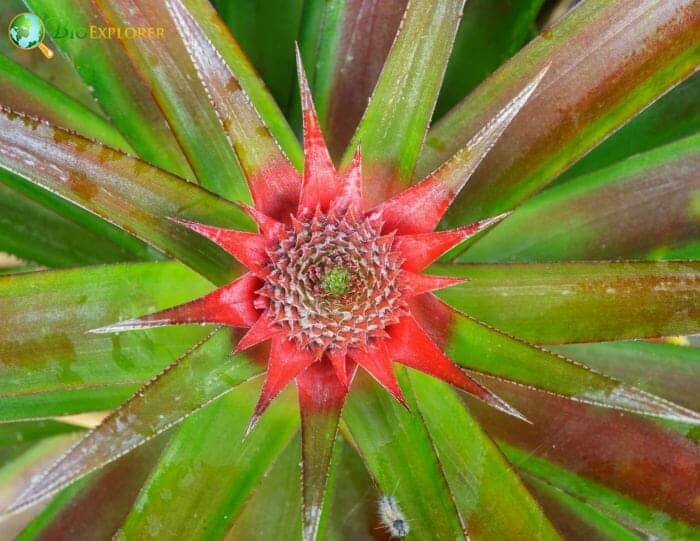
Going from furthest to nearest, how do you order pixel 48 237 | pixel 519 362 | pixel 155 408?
pixel 48 237
pixel 519 362
pixel 155 408

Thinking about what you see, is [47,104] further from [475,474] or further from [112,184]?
[475,474]

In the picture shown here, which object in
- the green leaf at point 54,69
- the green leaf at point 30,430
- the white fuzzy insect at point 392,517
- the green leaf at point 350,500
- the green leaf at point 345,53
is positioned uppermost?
the green leaf at point 54,69

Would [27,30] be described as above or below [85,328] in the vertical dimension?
above

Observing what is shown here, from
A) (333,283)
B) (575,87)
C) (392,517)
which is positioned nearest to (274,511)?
(392,517)

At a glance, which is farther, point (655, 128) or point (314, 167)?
point (655, 128)

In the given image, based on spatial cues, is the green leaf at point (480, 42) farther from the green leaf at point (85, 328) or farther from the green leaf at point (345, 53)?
the green leaf at point (85, 328)

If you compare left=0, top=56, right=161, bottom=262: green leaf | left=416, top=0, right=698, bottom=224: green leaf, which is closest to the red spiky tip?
left=416, top=0, right=698, bottom=224: green leaf

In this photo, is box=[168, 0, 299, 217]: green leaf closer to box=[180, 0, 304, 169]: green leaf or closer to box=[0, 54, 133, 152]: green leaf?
box=[180, 0, 304, 169]: green leaf

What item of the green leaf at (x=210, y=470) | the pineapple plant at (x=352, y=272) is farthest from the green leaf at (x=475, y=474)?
the green leaf at (x=210, y=470)
